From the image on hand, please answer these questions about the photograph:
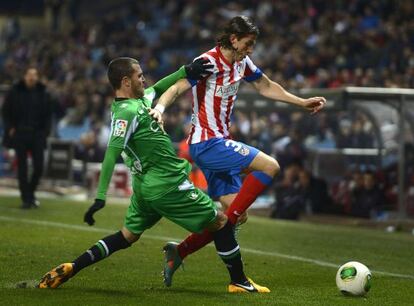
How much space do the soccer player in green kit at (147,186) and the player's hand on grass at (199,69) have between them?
0.58 metres

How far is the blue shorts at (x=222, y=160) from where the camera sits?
30.3 feet

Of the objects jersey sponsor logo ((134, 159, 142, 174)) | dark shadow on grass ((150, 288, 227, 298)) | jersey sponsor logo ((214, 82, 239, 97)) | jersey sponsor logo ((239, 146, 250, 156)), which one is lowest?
dark shadow on grass ((150, 288, 227, 298))

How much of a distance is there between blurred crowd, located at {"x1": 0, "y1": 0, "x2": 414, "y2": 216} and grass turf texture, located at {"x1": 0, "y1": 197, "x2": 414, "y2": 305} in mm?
3464

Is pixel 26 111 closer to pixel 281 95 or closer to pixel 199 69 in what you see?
pixel 281 95

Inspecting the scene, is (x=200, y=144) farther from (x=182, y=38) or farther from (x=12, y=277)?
(x=182, y=38)

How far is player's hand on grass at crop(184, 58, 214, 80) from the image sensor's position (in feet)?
29.4

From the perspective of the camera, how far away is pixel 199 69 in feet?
29.8

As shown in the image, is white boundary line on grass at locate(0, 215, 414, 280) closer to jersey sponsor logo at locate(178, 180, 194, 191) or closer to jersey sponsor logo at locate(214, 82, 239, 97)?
jersey sponsor logo at locate(214, 82, 239, 97)

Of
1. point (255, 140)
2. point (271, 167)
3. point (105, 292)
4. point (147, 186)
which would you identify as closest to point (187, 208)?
point (147, 186)

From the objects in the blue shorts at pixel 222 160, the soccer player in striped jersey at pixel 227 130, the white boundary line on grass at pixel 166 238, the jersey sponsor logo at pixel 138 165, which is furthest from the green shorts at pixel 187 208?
the white boundary line on grass at pixel 166 238

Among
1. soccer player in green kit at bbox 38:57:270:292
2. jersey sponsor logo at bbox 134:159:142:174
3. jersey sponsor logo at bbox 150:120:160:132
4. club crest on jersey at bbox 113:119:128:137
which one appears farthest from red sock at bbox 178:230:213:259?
club crest on jersey at bbox 113:119:128:137

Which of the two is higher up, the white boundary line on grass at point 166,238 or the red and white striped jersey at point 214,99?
the red and white striped jersey at point 214,99

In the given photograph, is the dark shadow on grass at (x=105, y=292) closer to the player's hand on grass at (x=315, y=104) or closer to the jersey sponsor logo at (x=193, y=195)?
the jersey sponsor logo at (x=193, y=195)

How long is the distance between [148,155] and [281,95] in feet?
A: 6.15
